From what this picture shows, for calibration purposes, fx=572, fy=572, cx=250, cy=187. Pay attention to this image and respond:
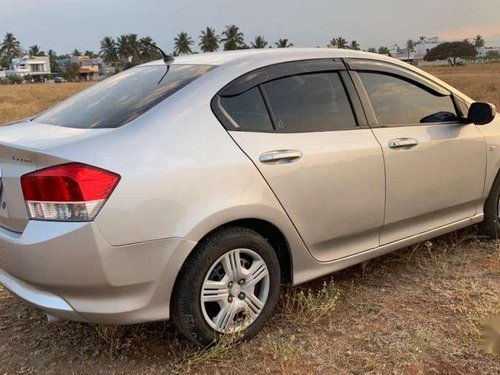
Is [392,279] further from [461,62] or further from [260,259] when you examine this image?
[461,62]

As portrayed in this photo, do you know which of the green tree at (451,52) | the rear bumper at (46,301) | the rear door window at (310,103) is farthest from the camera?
the green tree at (451,52)

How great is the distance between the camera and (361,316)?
3.45 meters

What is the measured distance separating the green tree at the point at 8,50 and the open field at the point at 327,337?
447 ft

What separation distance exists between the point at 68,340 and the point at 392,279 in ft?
7.15

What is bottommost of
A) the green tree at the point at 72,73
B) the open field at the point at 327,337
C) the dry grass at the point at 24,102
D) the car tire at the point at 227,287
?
the green tree at the point at 72,73

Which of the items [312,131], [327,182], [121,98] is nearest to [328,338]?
[327,182]

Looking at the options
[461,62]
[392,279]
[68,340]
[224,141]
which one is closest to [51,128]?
[224,141]

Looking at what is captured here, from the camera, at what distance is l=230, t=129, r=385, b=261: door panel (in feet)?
10.1

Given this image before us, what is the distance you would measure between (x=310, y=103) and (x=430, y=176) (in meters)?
1.06

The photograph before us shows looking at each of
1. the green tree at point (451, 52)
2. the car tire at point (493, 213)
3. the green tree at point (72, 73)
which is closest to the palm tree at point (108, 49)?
the green tree at point (72, 73)

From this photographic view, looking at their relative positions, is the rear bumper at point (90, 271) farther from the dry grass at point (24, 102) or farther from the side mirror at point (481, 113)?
the dry grass at point (24, 102)

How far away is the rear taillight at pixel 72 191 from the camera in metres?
2.54

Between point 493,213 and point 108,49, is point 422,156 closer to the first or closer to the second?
point 493,213

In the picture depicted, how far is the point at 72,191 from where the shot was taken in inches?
100
